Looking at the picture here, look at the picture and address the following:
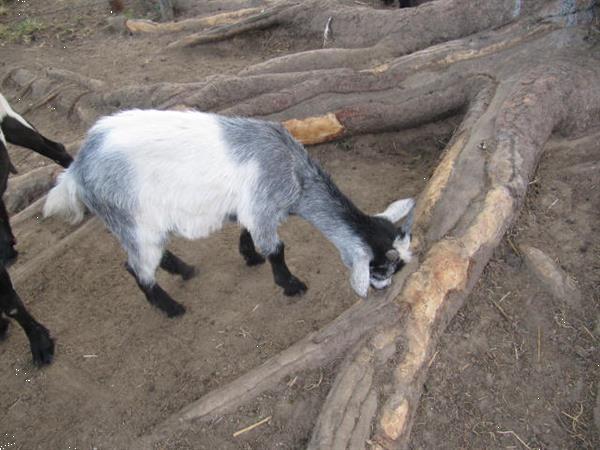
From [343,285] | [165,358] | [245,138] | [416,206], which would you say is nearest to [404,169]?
[416,206]

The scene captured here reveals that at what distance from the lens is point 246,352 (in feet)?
9.62

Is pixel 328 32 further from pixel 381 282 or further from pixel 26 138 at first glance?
pixel 381 282

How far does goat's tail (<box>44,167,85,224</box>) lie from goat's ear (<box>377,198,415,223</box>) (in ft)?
5.94

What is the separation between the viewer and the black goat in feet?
9.72

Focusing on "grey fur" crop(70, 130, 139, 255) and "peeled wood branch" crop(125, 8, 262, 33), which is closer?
"grey fur" crop(70, 130, 139, 255)

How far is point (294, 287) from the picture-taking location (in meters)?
3.22

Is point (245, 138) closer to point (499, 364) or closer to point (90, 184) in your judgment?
point (90, 184)

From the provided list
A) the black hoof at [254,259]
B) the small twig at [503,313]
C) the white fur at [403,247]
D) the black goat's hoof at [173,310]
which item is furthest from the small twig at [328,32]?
the small twig at [503,313]

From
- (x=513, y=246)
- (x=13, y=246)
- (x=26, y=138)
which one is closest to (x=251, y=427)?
(x=513, y=246)

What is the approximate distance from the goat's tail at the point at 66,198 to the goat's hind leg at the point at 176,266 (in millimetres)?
634

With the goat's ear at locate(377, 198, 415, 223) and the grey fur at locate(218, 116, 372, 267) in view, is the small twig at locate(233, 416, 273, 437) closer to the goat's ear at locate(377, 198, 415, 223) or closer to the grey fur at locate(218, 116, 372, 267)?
the grey fur at locate(218, 116, 372, 267)

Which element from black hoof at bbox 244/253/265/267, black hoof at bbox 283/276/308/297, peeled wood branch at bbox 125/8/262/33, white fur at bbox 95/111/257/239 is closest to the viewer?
white fur at bbox 95/111/257/239

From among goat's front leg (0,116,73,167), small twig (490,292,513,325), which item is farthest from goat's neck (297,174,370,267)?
goat's front leg (0,116,73,167)

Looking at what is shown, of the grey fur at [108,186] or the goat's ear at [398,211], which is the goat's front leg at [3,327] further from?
the goat's ear at [398,211]
